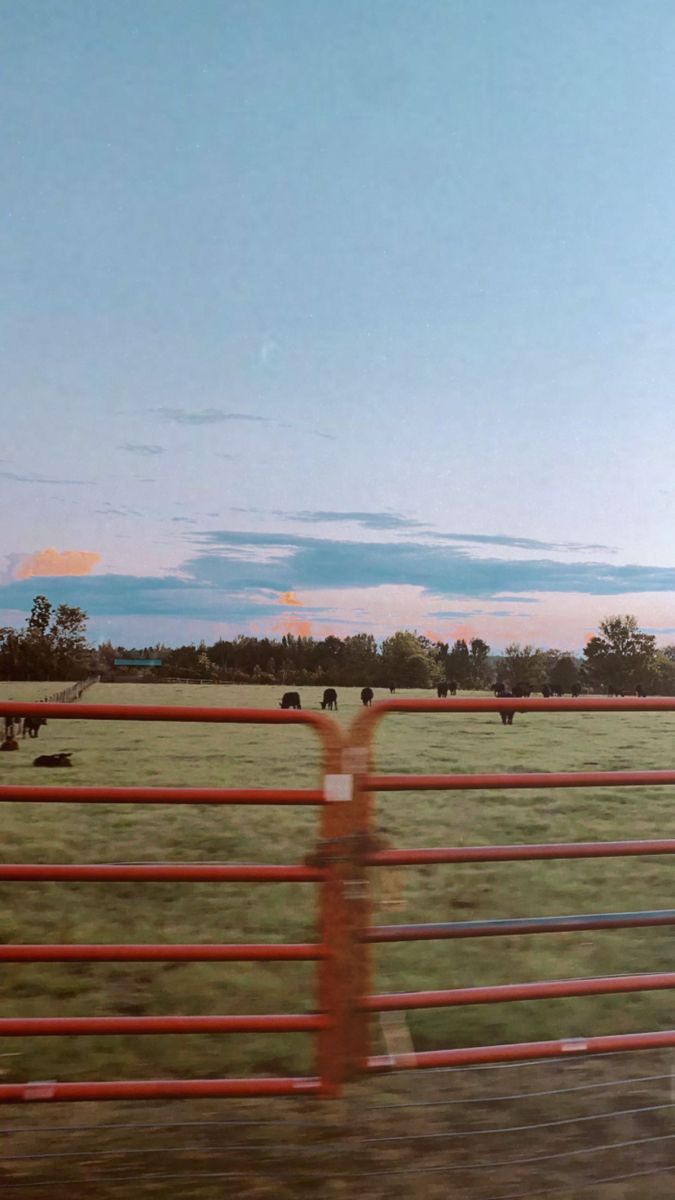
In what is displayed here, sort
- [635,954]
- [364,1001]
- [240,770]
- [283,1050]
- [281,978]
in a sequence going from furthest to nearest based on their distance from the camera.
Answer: [240,770], [635,954], [281,978], [283,1050], [364,1001]

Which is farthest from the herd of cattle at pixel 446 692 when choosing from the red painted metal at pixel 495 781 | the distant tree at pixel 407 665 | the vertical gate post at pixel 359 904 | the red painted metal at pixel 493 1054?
the vertical gate post at pixel 359 904

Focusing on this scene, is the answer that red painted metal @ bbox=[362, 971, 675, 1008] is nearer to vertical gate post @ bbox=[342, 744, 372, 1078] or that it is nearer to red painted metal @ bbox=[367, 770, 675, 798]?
vertical gate post @ bbox=[342, 744, 372, 1078]

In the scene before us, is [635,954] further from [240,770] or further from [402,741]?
[402,741]

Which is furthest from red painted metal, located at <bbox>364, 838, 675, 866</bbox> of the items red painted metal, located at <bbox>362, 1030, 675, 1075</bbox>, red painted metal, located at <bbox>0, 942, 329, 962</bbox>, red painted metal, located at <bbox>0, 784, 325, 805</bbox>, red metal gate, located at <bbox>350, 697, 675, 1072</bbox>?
red painted metal, located at <bbox>362, 1030, 675, 1075</bbox>

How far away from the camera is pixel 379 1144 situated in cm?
387

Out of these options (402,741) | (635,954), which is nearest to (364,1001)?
(635,954)

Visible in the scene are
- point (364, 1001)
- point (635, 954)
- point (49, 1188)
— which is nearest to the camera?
point (49, 1188)

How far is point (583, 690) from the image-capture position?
269ft

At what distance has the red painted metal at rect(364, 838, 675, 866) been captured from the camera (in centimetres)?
411

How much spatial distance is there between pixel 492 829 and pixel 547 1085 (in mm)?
9864

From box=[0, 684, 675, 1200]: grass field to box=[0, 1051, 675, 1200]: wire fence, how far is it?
0.08 ft

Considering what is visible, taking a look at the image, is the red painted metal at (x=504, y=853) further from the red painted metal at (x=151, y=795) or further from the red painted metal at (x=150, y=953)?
the red painted metal at (x=150, y=953)

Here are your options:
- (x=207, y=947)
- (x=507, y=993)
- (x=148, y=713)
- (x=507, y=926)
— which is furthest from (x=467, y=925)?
(x=148, y=713)

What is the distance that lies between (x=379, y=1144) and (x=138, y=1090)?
0.89m
